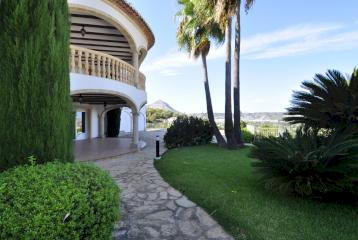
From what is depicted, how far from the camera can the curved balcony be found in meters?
8.34

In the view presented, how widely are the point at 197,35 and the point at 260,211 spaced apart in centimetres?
1219

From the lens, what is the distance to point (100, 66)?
9.48 meters

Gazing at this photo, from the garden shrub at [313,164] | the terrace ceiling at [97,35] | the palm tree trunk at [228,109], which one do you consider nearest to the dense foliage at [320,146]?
the garden shrub at [313,164]

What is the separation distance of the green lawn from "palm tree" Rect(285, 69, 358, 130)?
167 cm

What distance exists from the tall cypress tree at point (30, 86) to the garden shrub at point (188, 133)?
10737 mm

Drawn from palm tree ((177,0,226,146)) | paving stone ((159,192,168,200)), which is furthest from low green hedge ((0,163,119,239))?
palm tree ((177,0,226,146))

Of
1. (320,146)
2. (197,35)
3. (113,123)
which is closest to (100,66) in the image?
(197,35)

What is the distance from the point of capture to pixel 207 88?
1520 cm

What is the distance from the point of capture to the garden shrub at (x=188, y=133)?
1434 centimetres

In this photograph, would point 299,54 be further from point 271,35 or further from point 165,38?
point 165,38

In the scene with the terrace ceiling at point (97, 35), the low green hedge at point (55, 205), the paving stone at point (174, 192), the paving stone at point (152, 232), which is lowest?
the paving stone at point (152, 232)

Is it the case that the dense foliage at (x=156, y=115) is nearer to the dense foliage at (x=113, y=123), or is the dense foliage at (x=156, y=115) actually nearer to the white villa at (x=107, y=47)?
the dense foliage at (x=113, y=123)

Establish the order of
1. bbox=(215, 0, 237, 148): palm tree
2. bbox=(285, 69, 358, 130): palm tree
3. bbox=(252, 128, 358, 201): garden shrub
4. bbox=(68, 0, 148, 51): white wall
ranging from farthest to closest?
bbox=(215, 0, 237, 148): palm tree < bbox=(68, 0, 148, 51): white wall < bbox=(285, 69, 358, 130): palm tree < bbox=(252, 128, 358, 201): garden shrub

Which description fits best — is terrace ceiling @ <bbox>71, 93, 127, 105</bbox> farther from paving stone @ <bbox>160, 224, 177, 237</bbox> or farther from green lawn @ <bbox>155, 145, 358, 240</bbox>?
paving stone @ <bbox>160, 224, 177, 237</bbox>
